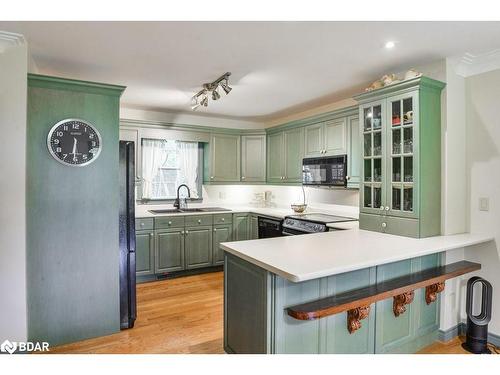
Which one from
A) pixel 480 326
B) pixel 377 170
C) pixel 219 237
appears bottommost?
pixel 480 326

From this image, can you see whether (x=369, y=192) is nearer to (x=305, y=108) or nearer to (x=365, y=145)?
(x=365, y=145)

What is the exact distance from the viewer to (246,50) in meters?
2.47

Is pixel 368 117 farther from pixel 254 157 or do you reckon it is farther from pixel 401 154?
pixel 254 157

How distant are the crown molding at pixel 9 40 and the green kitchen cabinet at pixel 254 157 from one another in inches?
129

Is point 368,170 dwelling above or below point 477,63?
below

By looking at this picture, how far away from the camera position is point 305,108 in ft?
14.9

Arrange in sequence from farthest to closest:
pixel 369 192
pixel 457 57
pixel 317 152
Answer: pixel 317 152
pixel 369 192
pixel 457 57

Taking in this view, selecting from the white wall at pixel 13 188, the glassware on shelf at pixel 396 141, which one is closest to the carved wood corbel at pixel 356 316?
the glassware on shelf at pixel 396 141

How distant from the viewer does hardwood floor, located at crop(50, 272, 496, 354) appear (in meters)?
2.50

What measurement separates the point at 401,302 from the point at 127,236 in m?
2.33

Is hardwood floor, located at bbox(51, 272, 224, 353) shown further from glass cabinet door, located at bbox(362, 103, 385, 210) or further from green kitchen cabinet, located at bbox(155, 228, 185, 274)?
glass cabinet door, located at bbox(362, 103, 385, 210)

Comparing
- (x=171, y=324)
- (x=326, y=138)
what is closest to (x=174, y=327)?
(x=171, y=324)

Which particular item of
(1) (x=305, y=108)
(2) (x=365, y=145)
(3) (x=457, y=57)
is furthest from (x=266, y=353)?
(1) (x=305, y=108)
